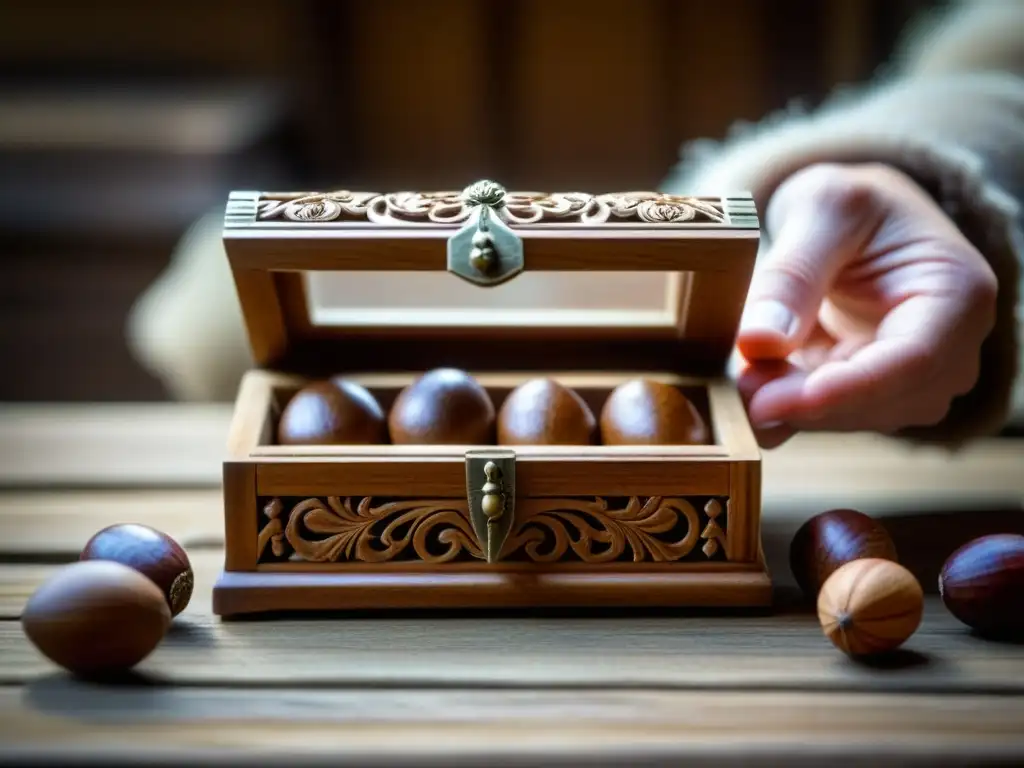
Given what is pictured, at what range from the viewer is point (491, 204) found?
2.49ft

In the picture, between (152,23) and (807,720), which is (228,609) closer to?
(807,720)

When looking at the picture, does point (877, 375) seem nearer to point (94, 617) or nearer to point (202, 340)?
point (94, 617)

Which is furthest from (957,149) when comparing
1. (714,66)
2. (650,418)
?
(714,66)

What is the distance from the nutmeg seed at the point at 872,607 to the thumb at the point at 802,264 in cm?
19

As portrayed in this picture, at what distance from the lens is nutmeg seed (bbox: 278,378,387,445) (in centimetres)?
77

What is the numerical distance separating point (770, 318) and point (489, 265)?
20 cm

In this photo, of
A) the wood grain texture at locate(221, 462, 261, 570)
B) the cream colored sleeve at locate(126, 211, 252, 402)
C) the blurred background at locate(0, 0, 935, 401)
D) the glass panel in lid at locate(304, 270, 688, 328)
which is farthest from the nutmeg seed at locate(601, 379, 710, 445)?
the blurred background at locate(0, 0, 935, 401)

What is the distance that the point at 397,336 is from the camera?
2.98 feet

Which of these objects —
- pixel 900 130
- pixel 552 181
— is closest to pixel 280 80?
pixel 552 181

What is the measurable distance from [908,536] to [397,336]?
0.38 metres

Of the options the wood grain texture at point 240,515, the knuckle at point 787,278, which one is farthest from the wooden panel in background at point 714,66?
the wood grain texture at point 240,515

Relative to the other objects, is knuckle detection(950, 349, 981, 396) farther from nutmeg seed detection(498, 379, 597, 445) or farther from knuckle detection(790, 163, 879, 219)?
nutmeg seed detection(498, 379, 597, 445)

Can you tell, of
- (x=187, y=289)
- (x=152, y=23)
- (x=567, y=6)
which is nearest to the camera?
(x=187, y=289)

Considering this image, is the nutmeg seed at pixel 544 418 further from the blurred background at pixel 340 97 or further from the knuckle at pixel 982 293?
the blurred background at pixel 340 97
